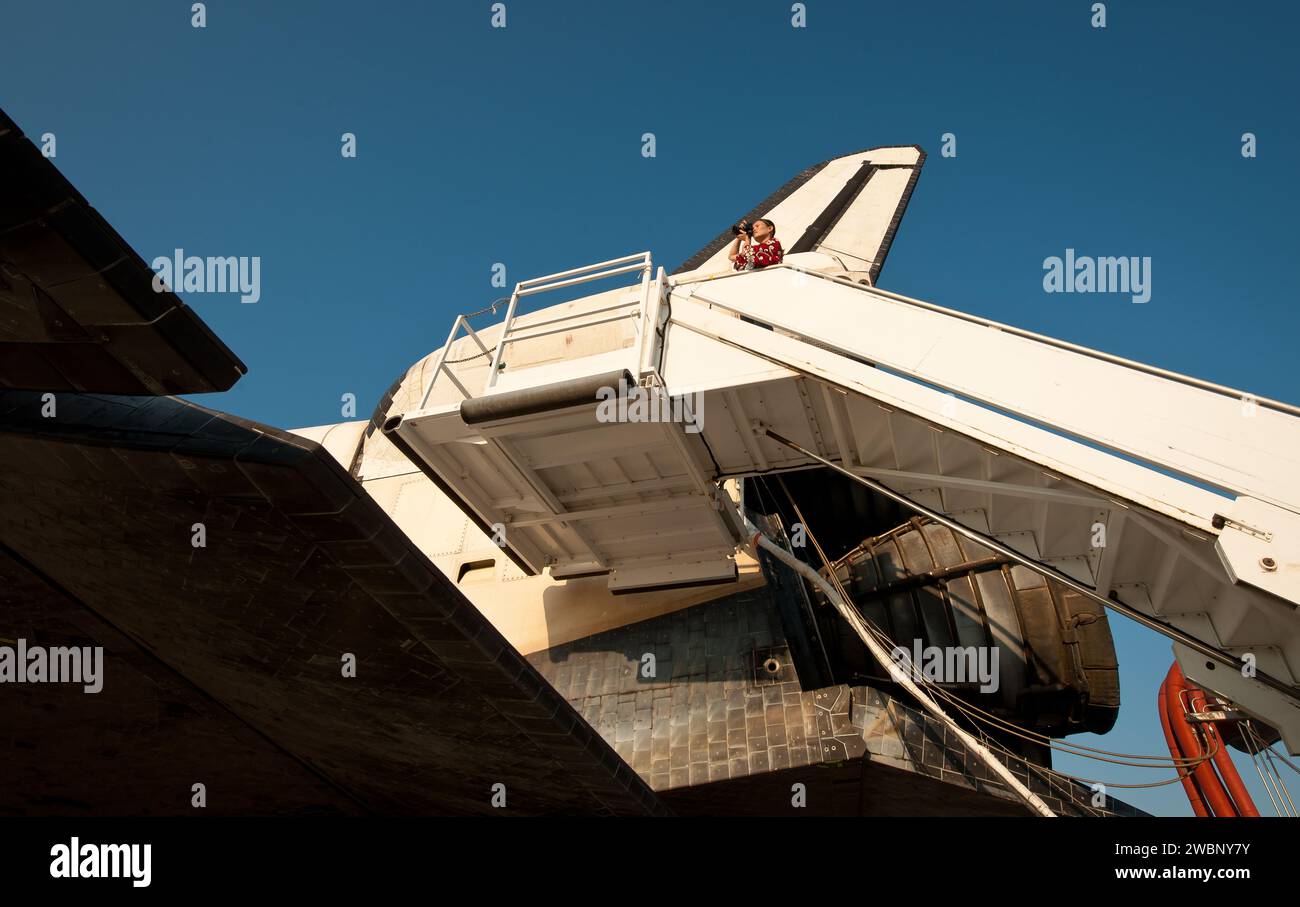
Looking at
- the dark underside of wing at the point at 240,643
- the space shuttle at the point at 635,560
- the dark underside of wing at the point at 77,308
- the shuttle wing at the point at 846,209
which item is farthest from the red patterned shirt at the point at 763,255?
the dark underside of wing at the point at 77,308

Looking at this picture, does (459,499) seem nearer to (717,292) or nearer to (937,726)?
(717,292)

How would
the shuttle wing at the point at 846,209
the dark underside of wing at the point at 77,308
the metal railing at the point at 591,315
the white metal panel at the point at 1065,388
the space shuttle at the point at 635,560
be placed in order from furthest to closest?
1. the shuttle wing at the point at 846,209
2. the metal railing at the point at 591,315
3. the white metal panel at the point at 1065,388
4. the space shuttle at the point at 635,560
5. the dark underside of wing at the point at 77,308

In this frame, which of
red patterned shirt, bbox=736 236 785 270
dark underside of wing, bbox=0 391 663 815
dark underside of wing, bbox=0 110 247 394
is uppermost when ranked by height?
red patterned shirt, bbox=736 236 785 270

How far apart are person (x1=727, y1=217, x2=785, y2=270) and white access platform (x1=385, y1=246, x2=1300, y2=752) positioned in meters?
0.90

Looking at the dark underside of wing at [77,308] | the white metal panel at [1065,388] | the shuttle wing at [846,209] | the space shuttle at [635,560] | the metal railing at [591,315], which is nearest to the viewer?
the dark underside of wing at [77,308]

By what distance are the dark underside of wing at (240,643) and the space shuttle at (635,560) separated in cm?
3

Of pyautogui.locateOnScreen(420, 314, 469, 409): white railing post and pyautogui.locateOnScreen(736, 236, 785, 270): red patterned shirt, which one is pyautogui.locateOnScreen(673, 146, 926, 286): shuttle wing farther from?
pyautogui.locateOnScreen(420, 314, 469, 409): white railing post

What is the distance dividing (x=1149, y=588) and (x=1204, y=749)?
502 cm

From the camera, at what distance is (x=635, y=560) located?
12.5m

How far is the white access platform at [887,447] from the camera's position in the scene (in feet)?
20.6

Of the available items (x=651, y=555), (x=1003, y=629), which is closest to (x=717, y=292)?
(x=651, y=555)

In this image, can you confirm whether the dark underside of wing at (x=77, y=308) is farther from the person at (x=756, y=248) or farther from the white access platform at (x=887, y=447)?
the person at (x=756, y=248)

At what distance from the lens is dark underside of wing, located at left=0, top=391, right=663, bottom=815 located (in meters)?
4.93

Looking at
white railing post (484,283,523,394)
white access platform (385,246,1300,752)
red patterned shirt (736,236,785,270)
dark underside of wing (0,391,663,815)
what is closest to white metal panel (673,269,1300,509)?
white access platform (385,246,1300,752)
